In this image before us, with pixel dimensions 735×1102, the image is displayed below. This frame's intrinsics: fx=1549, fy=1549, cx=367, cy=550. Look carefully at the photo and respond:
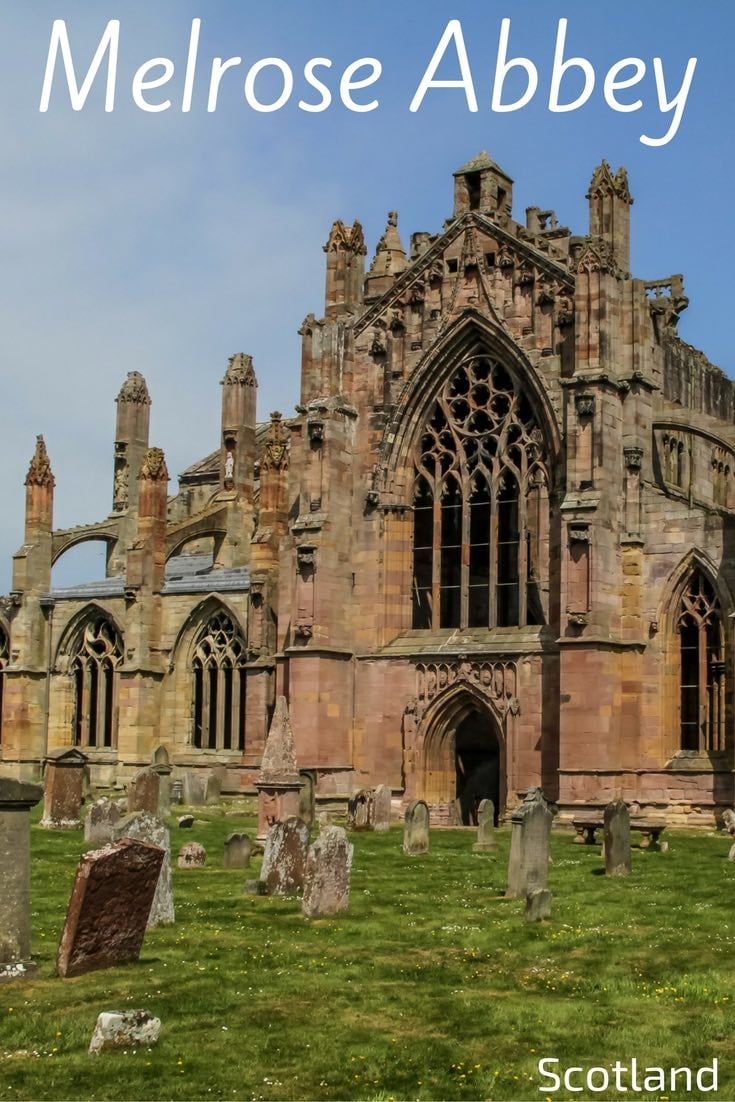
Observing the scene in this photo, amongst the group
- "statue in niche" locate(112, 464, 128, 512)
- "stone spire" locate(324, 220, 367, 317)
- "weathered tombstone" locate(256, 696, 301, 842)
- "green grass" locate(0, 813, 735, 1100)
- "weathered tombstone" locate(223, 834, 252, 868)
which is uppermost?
"stone spire" locate(324, 220, 367, 317)

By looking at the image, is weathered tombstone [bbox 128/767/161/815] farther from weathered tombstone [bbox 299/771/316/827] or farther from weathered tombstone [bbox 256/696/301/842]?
weathered tombstone [bbox 256/696/301/842]

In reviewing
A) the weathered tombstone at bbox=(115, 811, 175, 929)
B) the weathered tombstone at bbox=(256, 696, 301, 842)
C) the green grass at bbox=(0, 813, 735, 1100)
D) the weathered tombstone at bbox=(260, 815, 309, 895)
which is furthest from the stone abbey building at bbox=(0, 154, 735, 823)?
the weathered tombstone at bbox=(115, 811, 175, 929)

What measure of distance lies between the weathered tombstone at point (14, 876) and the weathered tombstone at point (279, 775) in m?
11.7

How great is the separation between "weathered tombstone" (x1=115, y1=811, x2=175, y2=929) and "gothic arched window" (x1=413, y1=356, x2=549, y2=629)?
1767 centimetres

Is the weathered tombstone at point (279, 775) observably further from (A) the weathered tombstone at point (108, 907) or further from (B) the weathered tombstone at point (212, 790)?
(B) the weathered tombstone at point (212, 790)

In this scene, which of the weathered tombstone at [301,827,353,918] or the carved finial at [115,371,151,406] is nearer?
the weathered tombstone at [301,827,353,918]

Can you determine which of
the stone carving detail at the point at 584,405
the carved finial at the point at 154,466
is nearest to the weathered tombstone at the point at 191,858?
the stone carving detail at the point at 584,405

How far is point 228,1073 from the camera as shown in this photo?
10.9 m

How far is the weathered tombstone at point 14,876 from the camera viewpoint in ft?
44.7

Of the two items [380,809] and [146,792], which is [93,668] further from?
[380,809]

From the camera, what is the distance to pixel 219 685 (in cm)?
4300

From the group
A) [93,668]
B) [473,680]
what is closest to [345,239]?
[473,680]

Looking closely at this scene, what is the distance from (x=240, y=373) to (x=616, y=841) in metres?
32.3

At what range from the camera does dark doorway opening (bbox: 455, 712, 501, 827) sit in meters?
36.2
